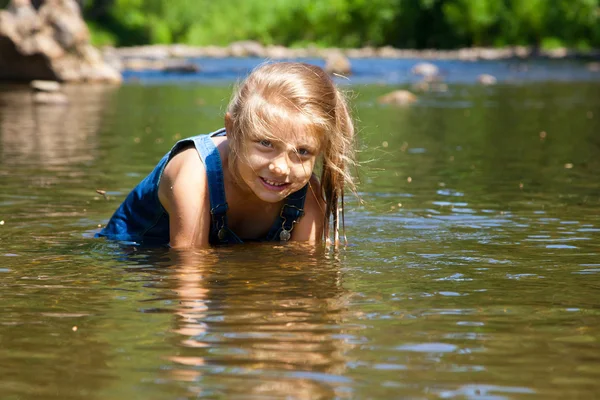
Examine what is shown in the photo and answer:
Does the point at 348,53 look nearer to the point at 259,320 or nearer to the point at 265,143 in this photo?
the point at 265,143

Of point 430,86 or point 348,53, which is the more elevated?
point 348,53

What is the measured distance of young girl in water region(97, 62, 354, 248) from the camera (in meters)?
4.41

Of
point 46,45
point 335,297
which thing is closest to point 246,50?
point 46,45

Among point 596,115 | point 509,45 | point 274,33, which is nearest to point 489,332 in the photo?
point 596,115

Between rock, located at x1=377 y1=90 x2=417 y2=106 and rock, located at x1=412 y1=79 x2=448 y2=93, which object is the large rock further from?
rock, located at x1=377 y1=90 x2=417 y2=106

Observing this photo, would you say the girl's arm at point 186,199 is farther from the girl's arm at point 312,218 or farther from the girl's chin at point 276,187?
the girl's arm at point 312,218

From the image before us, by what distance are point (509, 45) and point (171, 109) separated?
34152 millimetres

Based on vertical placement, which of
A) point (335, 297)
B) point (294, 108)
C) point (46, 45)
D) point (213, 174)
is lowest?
point (335, 297)

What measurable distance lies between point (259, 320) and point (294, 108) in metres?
1.15

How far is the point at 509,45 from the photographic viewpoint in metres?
48.5

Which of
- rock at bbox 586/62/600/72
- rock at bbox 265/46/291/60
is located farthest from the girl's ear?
rock at bbox 265/46/291/60

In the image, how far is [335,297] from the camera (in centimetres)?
404

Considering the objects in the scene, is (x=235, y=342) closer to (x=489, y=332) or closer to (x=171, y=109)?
(x=489, y=332)

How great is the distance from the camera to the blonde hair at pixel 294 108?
440 centimetres
